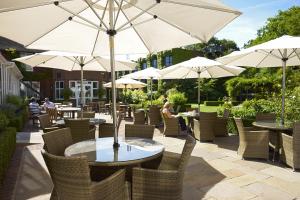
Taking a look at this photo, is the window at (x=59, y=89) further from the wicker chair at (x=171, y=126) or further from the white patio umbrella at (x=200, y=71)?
the wicker chair at (x=171, y=126)

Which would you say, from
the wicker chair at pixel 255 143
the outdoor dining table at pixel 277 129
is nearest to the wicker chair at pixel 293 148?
the outdoor dining table at pixel 277 129

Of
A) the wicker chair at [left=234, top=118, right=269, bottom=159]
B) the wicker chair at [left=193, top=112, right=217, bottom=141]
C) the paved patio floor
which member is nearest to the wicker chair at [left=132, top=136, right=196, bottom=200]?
the paved patio floor

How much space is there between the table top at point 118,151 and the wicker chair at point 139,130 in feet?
1.14

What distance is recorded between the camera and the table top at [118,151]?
3.17m

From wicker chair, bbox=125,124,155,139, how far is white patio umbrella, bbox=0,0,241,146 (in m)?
0.87

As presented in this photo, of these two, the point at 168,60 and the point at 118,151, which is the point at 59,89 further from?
Answer: the point at 118,151

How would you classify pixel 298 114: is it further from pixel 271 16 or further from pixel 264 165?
pixel 271 16

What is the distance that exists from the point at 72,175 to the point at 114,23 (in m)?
2.04

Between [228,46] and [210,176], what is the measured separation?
55.6 meters

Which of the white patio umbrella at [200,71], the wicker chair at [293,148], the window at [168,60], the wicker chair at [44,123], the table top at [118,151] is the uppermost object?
the window at [168,60]

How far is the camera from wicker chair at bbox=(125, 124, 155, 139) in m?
4.64

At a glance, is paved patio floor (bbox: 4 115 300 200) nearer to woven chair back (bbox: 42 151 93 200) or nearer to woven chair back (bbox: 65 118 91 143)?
woven chair back (bbox: 65 118 91 143)

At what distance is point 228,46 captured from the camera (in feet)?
188

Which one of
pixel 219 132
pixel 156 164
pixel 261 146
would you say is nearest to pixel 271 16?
pixel 219 132
